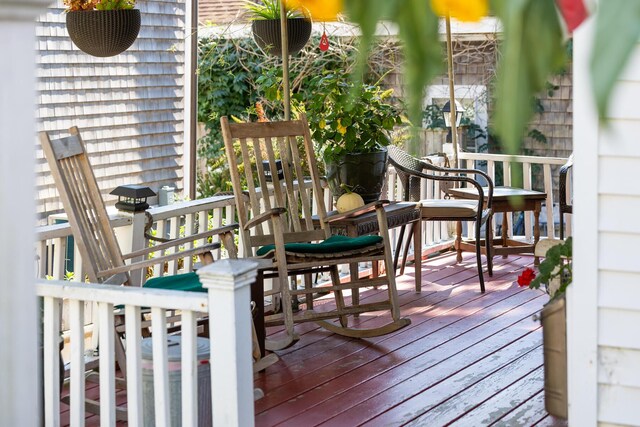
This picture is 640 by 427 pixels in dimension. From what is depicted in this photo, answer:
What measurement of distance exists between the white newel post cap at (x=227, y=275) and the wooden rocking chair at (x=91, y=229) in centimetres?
94

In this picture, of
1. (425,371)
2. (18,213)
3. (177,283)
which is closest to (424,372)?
(425,371)

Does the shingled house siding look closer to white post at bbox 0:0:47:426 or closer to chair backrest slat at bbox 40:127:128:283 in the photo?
chair backrest slat at bbox 40:127:128:283

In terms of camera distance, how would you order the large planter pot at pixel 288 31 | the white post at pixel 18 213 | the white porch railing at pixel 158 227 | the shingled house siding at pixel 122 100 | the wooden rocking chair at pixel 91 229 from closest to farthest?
the white post at pixel 18 213 < the wooden rocking chair at pixel 91 229 < the white porch railing at pixel 158 227 < the large planter pot at pixel 288 31 < the shingled house siding at pixel 122 100

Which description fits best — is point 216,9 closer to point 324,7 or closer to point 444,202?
point 444,202

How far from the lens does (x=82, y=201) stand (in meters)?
3.77

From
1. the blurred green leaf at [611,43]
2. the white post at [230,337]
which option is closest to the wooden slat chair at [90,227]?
the white post at [230,337]

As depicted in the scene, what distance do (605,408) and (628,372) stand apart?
0.12 meters

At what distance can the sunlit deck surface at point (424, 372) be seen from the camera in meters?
3.71

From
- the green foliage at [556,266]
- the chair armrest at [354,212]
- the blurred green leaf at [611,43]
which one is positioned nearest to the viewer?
the blurred green leaf at [611,43]

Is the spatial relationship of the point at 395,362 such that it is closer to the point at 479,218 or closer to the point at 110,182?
the point at 479,218

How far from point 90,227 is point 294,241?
1365 millimetres

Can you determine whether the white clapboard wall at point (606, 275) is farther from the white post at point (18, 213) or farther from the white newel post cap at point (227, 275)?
the white post at point (18, 213)

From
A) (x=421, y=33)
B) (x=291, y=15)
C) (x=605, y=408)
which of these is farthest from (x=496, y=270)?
(x=421, y=33)

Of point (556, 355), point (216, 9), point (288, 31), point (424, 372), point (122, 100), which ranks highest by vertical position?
point (216, 9)
